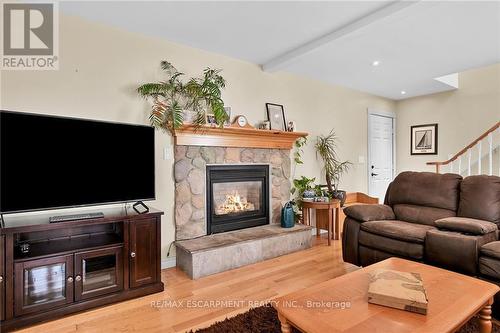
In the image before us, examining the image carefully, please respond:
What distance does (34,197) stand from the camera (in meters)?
2.04

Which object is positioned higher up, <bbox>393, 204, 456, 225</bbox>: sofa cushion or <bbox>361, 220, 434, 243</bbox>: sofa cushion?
<bbox>393, 204, 456, 225</bbox>: sofa cushion

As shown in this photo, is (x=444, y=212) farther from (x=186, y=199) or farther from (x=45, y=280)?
(x=45, y=280)

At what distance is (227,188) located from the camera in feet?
11.5

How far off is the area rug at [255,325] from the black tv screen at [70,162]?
1.30 metres

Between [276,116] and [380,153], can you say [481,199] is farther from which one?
[380,153]

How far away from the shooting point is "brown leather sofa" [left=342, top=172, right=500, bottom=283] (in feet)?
6.80

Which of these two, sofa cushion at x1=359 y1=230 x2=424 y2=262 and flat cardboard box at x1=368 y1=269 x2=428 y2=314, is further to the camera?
sofa cushion at x1=359 y1=230 x2=424 y2=262

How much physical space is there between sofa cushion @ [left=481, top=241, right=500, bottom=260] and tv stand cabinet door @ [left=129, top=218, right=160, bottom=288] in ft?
8.37

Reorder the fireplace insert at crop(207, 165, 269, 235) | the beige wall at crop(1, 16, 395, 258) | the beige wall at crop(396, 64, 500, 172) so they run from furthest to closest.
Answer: the beige wall at crop(396, 64, 500, 172) < the fireplace insert at crop(207, 165, 269, 235) < the beige wall at crop(1, 16, 395, 258)

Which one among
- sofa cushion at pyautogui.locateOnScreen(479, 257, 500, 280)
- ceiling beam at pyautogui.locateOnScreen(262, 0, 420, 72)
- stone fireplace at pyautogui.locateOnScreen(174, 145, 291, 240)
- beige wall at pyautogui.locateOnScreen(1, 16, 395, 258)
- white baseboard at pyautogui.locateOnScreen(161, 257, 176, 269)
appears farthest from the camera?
stone fireplace at pyautogui.locateOnScreen(174, 145, 291, 240)

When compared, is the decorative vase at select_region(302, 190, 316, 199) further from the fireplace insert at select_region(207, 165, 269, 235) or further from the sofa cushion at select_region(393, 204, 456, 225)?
the sofa cushion at select_region(393, 204, 456, 225)

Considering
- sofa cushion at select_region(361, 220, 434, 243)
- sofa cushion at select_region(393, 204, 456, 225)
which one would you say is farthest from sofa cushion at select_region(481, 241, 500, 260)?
sofa cushion at select_region(393, 204, 456, 225)

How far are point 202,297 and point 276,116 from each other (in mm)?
2495

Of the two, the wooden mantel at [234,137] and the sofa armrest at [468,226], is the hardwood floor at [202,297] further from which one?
the wooden mantel at [234,137]
